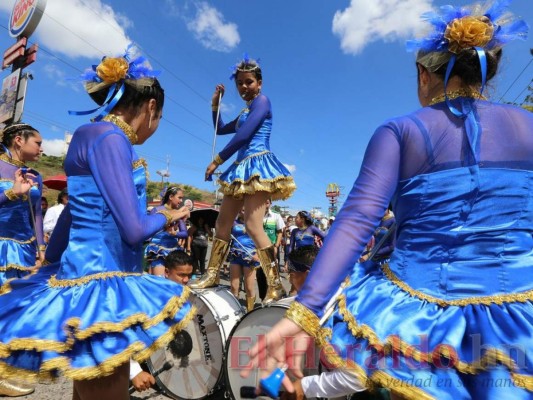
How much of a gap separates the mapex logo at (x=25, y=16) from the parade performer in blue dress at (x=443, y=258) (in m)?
17.9

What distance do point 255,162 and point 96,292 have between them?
2.18 m

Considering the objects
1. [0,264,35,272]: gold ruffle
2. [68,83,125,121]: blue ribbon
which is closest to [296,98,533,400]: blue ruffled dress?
[68,83,125,121]: blue ribbon

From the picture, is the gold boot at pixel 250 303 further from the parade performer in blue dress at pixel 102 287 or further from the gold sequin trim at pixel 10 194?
the parade performer in blue dress at pixel 102 287

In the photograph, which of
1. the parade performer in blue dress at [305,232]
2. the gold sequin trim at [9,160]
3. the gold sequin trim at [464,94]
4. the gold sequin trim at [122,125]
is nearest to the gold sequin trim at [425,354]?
the gold sequin trim at [464,94]

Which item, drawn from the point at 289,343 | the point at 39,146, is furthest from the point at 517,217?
the point at 39,146

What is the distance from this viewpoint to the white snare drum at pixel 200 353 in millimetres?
2914

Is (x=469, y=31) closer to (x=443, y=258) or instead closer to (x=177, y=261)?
(x=443, y=258)

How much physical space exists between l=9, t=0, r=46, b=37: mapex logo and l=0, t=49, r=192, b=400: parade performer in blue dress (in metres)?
16.8

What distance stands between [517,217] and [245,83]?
2.96 m

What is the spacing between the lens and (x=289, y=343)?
1.05 m

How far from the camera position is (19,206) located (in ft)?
11.4

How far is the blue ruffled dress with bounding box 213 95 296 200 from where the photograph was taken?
3.39 m

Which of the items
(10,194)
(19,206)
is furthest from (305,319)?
(19,206)

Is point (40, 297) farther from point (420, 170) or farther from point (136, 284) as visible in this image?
point (420, 170)
